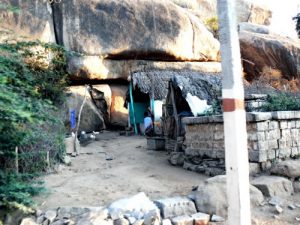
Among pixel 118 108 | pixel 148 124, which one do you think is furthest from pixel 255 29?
pixel 148 124

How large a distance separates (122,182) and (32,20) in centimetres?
1178

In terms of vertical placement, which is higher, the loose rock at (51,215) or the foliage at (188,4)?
the foliage at (188,4)

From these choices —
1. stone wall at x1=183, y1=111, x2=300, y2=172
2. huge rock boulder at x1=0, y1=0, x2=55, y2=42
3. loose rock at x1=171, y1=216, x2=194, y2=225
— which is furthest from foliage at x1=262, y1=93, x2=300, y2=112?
huge rock boulder at x1=0, y1=0, x2=55, y2=42

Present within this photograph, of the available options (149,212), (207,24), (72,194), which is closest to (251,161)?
(149,212)

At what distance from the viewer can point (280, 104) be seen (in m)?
8.14

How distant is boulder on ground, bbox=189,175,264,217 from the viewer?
5.50 metres

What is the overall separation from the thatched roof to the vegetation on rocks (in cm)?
395

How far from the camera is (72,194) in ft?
21.2

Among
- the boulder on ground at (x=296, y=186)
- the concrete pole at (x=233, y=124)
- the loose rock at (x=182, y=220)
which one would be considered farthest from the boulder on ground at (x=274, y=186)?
the concrete pole at (x=233, y=124)

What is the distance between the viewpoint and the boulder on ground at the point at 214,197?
550 cm

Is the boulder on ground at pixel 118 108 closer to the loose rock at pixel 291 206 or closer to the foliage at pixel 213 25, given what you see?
the foliage at pixel 213 25

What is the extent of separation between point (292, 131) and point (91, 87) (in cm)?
1136

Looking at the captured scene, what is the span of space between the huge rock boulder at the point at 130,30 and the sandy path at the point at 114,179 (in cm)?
769

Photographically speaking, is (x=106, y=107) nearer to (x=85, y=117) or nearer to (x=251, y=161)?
(x=85, y=117)
